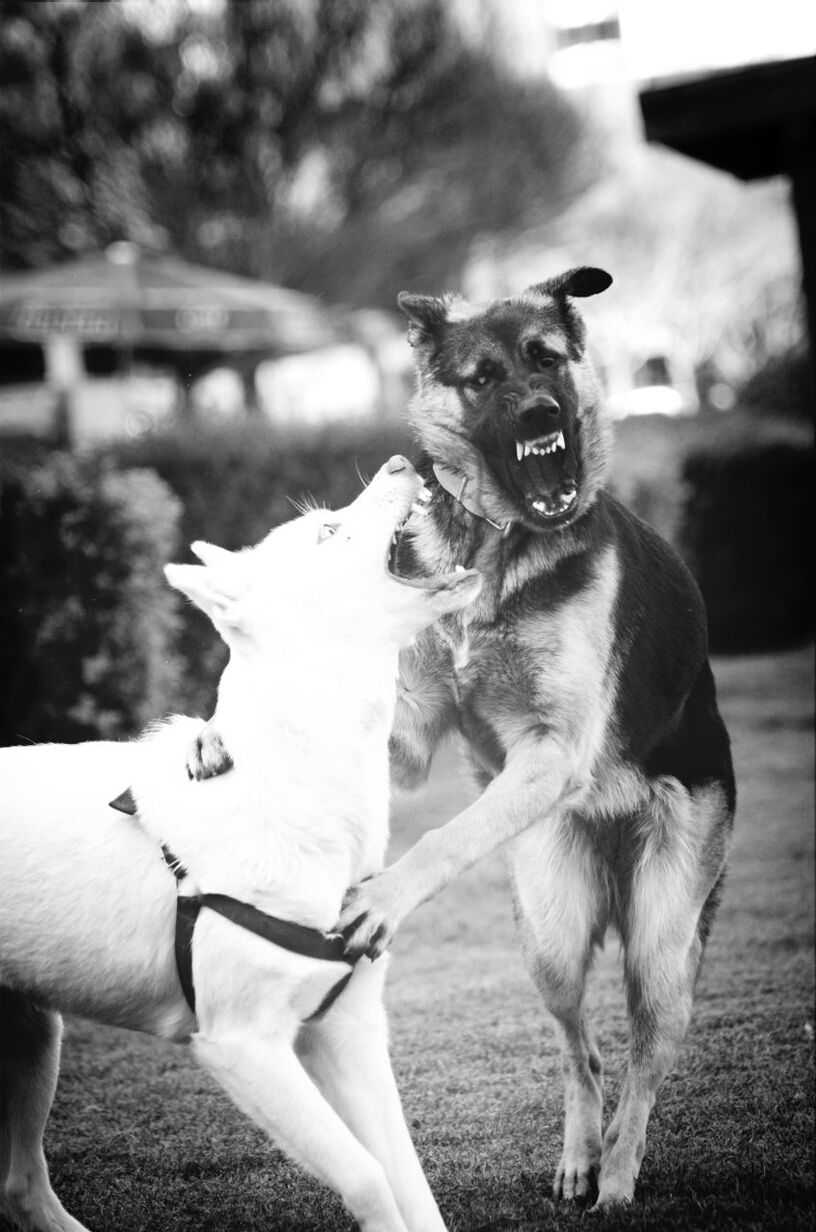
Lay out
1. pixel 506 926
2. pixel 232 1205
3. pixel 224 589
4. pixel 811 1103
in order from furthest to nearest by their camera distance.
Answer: pixel 506 926, pixel 811 1103, pixel 232 1205, pixel 224 589

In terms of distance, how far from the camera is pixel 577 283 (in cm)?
334

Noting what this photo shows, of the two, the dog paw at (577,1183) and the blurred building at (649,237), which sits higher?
the blurred building at (649,237)

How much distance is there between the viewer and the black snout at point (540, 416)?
3236 mm

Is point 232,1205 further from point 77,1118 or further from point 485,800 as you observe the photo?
point 485,800

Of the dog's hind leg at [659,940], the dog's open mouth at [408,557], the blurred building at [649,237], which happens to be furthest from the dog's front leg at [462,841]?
the blurred building at [649,237]

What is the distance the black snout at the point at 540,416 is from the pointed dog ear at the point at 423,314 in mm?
369

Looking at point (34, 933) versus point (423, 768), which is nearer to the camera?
point (34, 933)

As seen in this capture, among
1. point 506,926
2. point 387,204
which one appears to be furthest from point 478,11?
point 506,926

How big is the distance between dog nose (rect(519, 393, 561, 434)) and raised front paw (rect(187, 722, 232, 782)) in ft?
3.68

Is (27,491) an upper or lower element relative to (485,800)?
upper

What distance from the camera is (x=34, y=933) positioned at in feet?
9.98

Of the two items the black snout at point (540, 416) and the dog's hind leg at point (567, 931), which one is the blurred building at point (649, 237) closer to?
the black snout at point (540, 416)

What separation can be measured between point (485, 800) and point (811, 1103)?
1577 mm

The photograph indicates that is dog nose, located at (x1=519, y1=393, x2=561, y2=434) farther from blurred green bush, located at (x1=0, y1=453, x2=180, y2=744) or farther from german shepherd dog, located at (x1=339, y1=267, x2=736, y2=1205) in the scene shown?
blurred green bush, located at (x1=0, y1=453, x2=180, y2=744)
